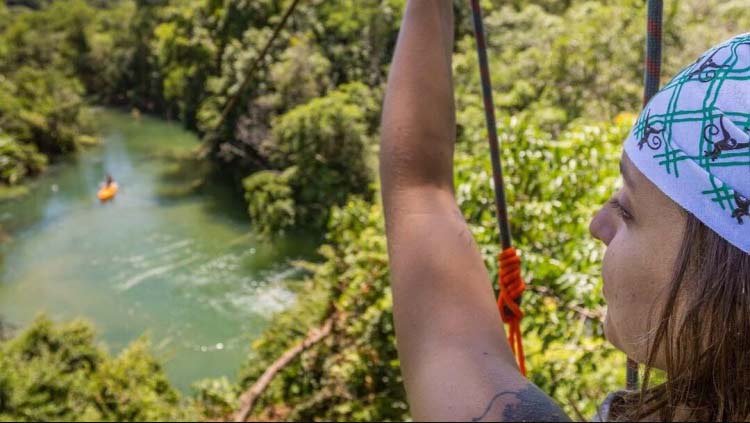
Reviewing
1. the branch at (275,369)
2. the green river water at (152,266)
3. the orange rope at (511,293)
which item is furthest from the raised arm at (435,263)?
the green river water at (152,266)

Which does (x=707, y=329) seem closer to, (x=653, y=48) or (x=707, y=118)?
(x=707, y=118)

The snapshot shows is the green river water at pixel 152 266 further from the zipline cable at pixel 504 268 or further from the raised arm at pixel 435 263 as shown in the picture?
the raised arm at pixel 435 263

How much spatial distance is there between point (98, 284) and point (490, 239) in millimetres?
7671

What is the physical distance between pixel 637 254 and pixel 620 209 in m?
0.04

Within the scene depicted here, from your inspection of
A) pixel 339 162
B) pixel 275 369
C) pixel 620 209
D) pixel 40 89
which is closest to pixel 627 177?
pixel 620 209

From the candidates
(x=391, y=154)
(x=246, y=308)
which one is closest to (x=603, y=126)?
(x=391, y=154)

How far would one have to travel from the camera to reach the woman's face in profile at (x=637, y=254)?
0.42 meters

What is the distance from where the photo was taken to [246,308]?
7980 mm

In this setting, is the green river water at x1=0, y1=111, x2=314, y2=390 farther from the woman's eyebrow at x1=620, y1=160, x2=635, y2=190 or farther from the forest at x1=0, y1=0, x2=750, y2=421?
the woman's eyebrow at x1=620, y1=160, x2=635, y2=190

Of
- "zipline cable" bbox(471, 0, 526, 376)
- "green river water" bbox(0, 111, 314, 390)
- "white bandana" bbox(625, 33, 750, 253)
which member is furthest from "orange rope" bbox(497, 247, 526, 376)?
"green river water" bbox(0, 111, 314, 390)

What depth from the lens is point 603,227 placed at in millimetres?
478

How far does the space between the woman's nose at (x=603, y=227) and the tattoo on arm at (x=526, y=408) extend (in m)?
0.15

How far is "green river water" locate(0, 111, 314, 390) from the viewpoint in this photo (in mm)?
7574

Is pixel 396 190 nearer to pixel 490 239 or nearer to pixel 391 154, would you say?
pixel 391 154
